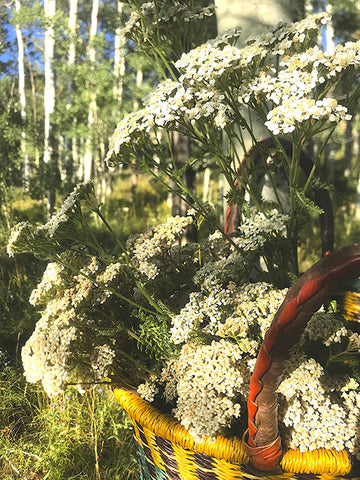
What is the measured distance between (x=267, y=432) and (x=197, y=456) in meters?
0.23

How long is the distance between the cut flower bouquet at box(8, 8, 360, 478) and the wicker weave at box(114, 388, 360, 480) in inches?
1.3

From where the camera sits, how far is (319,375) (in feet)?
2.89

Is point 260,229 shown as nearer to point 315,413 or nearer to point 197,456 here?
point 315,413

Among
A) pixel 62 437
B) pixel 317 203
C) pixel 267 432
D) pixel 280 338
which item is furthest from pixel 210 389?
pixel 62 437

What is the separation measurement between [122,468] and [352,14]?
40.0 feet

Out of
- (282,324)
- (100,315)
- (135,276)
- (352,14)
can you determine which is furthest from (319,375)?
(352,14)

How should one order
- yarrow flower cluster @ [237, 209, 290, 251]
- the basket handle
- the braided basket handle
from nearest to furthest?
1. the braided basket handle
2. yarrow flower cluster @ [237, 209, 290, 251]
3. the basket handle

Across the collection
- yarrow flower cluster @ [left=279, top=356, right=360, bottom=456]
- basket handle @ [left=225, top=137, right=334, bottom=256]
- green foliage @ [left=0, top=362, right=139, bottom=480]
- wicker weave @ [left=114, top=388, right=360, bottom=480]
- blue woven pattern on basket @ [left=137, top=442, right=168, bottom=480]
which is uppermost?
basket handle @ [left=225, top=137, right=334, bottom=256]

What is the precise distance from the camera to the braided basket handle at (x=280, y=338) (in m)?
0.69

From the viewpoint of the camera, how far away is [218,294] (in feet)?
3.35

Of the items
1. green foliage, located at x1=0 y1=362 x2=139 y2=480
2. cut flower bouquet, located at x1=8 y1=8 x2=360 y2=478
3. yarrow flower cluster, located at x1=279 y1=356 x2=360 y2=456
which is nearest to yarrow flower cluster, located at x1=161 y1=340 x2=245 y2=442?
cut flower bouquet, located at x1=8 y1=8 x2=360 y2=478

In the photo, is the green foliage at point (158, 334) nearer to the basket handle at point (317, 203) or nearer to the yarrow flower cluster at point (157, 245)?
the yarrow flower cluster at point (157, 245)

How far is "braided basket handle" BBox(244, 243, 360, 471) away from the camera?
691 millimetres

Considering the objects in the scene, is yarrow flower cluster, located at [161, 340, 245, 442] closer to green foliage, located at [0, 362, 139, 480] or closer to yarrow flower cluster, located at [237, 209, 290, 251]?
yarrow flower cluster, located at [237, 209, 290, 251]
